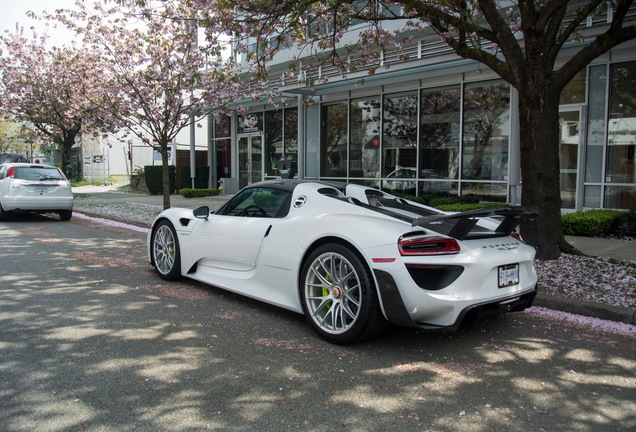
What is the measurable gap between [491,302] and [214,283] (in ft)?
9.51

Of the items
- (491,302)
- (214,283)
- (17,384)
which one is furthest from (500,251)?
(17,384)

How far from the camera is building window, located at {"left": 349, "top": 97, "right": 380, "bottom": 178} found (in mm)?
15695

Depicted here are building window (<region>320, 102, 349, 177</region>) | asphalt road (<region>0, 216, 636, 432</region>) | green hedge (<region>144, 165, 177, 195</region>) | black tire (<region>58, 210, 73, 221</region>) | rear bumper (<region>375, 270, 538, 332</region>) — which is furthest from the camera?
green hedge (<region>144, 165, 177, 195</region>)

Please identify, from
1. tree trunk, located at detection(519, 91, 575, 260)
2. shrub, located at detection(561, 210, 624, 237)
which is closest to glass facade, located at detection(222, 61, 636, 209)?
shrub, located at detection(561, 210, 624, 237)

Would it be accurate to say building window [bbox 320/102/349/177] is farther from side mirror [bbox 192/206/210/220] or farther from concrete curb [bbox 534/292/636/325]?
concrete curb [bbox 534/292/636/325]

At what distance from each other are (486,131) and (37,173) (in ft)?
38.3

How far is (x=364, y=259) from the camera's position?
383 centimetres

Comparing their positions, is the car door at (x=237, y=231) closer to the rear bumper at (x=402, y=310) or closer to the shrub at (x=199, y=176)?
the rear bumper at (x=402, y=310)

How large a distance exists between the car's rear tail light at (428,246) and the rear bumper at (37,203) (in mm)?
11569

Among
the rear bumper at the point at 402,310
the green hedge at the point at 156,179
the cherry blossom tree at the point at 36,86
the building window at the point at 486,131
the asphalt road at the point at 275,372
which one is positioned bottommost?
the asphalt road at the point at 275,372

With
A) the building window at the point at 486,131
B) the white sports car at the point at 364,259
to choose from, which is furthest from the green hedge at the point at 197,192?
the white sports car at the point at 364,259

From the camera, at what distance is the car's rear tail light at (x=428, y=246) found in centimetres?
367

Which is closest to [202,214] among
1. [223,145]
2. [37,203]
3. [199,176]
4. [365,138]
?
[37,203]

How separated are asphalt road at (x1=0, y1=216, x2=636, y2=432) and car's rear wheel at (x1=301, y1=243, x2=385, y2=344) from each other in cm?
16
